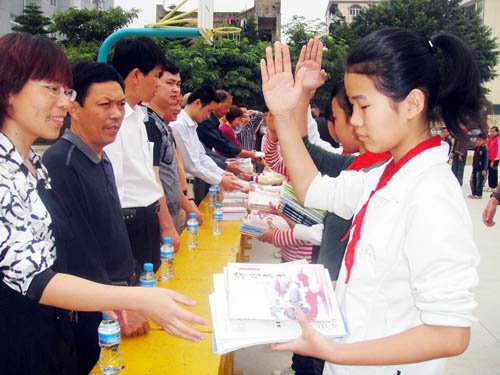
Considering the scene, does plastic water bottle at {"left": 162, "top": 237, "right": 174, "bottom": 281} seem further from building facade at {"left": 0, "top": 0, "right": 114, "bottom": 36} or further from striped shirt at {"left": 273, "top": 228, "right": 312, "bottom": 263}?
building facade at {"left": 0, "top": 0, "right": 114, "bottom": 36}

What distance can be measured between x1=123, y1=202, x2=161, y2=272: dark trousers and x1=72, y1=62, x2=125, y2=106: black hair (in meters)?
0.78

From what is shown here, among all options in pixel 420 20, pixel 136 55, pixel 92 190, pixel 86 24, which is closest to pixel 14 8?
pixel 86 24

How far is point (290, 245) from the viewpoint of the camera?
282cm

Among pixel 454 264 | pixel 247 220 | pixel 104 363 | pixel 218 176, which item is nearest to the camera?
pixel 454 264

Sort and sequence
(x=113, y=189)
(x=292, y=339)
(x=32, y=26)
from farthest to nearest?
(x=32, y=26)
(x=113, y=189)
(x=292, y=339)

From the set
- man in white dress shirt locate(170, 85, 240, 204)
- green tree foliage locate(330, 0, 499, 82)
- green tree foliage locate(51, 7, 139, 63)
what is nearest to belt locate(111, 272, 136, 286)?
man in white dress shirt locate(170, 85, 240, 204)

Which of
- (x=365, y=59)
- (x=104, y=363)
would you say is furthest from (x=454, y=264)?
(x=104, y=363)

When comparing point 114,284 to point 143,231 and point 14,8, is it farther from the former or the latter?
point 14,8

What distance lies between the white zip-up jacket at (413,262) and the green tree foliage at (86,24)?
26.0 meters

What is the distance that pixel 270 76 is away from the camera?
56.4 inches

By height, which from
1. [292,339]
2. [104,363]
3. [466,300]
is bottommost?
[104,363]

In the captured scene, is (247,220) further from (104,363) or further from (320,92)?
(320,92)

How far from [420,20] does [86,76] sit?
26.9m

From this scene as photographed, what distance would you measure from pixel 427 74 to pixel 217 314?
83 centimetres
